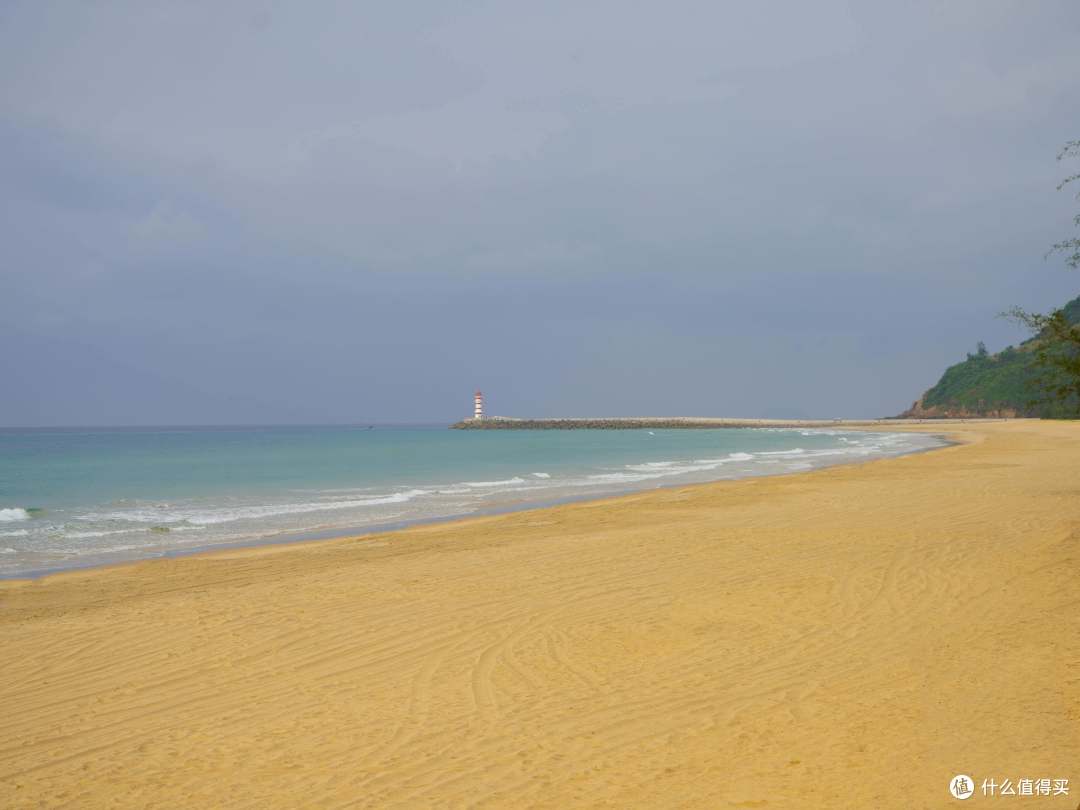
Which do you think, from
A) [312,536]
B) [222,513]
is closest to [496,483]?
[222,513]

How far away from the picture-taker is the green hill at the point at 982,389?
374 ft

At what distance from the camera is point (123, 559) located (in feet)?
50.1

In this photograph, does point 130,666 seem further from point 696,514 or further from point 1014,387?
point 1014,387

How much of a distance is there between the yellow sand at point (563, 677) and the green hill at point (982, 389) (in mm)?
112855

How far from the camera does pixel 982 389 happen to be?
125625 millimetres

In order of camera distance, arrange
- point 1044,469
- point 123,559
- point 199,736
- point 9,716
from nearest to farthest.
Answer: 1. point 199,736
2. point 9,716
3. point 123,559
4. point 1044,469

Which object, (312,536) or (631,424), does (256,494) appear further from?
(631,424)

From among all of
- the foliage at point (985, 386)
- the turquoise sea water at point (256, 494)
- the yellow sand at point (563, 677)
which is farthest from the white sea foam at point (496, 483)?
the foliage at point (985, 386)

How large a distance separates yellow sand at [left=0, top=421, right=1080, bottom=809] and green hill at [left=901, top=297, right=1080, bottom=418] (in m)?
113

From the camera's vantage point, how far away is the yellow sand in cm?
474

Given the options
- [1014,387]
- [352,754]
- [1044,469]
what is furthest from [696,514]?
[1014,387]

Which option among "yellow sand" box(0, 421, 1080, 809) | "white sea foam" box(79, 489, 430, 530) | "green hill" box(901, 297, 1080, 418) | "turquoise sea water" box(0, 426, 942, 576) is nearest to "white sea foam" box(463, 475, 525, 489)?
"turquoise sea water" box(0, 426, 942, 576)

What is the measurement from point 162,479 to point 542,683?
3603 centimetres

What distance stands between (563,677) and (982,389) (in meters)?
138
